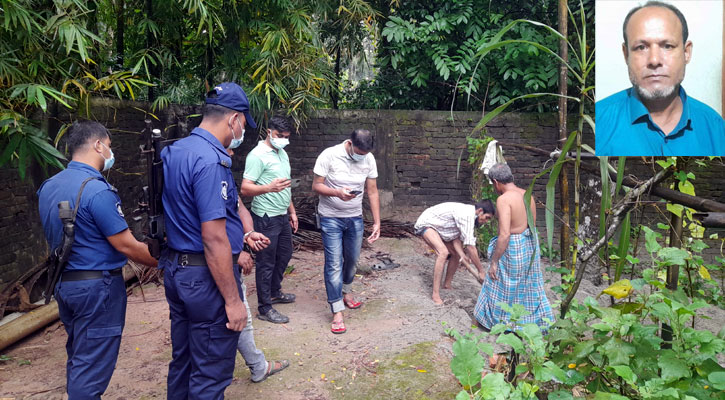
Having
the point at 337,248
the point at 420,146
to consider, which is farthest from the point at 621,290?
the point at 420,146

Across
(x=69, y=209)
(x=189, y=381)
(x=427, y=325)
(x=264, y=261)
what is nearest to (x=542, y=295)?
(x=427, y=325)

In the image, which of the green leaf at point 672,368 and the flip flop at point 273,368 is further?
the flip flop at point 273,368

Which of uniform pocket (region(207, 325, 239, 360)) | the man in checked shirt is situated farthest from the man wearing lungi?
uniform pocket (region(207, 325, 239, 360))

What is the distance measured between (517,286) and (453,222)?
97cm

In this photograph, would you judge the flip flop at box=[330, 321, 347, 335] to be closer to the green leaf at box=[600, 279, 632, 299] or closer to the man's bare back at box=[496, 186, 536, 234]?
the man's bare back at box=[496, 186, 536, 234]

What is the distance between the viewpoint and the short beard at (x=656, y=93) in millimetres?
1808

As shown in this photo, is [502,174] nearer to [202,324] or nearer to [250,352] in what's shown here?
[250,352]

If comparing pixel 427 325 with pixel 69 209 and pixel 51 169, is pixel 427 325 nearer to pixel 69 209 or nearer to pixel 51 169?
pixel 69 209

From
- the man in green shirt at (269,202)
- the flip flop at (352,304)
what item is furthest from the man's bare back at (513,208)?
the man in green shirt at (269,202)

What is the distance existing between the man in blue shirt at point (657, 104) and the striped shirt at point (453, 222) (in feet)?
10.7

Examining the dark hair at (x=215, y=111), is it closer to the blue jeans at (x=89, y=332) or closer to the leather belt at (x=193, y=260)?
the leather belt at (x=193, y=260)

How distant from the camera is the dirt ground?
3463 mm

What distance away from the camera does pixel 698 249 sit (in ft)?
8.18

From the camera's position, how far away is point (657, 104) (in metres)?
1.83
